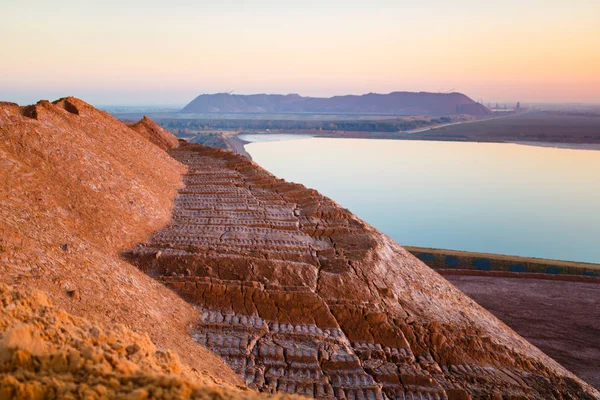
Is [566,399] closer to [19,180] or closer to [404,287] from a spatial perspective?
[404,287]

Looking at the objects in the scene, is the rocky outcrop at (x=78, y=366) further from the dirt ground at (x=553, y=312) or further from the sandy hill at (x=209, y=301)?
the dirt ground at (x=553, y=312)

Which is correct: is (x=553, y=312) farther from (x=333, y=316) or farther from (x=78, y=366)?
(x=78, y=366)

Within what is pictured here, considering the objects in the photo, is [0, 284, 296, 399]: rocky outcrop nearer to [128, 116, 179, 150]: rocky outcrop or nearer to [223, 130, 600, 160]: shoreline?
[128, 116, 179, 150]: rocky outcrop

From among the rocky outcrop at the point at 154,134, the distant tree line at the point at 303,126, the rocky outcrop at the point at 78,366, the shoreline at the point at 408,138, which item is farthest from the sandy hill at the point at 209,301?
the distant tree line at the point at 303,126

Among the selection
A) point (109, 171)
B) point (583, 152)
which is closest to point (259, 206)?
point (109, 171)

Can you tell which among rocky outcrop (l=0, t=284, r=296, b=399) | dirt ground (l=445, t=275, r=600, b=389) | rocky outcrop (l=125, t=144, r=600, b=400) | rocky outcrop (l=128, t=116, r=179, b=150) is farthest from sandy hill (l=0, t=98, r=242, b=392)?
dirt ground (l=445, t=275, r=600, b=389)
